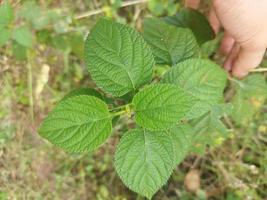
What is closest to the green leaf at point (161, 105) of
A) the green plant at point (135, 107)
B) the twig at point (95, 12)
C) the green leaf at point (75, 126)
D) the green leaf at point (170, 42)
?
the green plant at point (135, 107)

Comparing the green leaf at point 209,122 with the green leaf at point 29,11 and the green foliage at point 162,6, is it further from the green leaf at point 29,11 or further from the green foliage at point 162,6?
the green leaf at point 29,11

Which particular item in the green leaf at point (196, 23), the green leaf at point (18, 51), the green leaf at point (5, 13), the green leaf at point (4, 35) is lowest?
the green leaf at point (18, 51)

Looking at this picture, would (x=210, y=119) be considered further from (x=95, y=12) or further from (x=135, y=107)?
(x=95, y=12)

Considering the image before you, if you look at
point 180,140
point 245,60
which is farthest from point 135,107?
point 245,60

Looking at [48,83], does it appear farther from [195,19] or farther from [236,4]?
[236,4]

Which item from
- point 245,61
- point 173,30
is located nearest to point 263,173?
point 245,61

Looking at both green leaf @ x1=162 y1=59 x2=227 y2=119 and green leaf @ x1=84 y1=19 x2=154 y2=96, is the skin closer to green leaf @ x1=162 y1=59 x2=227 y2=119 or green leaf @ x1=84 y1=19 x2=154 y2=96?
green leaf @ x1=162 y1=59 x2=227 y2=119
